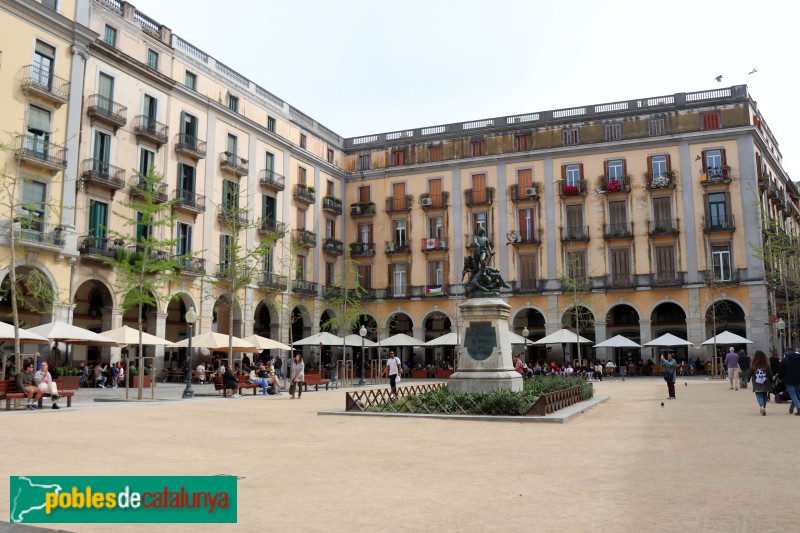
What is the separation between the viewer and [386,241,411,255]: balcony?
165ft

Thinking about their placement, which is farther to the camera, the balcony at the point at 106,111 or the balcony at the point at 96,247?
the balcony at the point at 106,111

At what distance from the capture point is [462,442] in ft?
37.6

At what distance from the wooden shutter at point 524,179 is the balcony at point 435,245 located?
6342 millimetres

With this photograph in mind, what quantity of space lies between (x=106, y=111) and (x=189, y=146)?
549cm

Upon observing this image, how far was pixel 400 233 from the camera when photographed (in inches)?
2013

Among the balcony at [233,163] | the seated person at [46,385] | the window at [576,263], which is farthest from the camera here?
the window at [576,263]

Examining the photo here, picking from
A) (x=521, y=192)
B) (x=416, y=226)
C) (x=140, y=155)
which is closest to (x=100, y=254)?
(x=140, y=155)

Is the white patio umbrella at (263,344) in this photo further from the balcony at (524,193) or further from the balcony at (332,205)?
the balcony at (524,193)

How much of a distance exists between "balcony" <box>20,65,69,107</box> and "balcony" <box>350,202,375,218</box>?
24529 millimetres

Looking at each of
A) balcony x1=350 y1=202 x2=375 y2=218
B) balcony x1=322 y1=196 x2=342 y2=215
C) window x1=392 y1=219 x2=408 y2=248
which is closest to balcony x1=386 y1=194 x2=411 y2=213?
window x1=392 y1=219 x2=408 y2=248

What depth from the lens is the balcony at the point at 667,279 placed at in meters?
43.1

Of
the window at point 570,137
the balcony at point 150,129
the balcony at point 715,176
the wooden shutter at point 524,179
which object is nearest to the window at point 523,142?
the wooden shutter at point 524,179

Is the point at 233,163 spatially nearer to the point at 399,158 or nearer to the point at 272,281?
the point at 272,281

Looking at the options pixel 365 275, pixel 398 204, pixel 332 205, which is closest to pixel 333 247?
pixel 332 205
